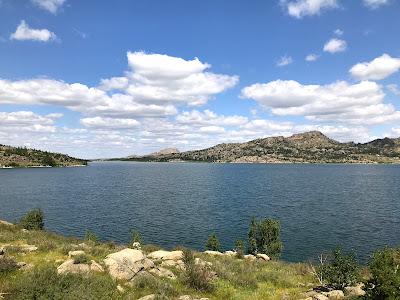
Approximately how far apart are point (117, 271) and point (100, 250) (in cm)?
767

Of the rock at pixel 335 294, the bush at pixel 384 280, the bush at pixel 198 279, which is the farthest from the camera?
the bush at pixel 198 279

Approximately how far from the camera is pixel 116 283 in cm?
2461

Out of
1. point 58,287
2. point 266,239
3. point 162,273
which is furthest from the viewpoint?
point 266,239

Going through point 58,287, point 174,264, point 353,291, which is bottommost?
point 353,291

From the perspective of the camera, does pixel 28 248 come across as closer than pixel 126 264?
No

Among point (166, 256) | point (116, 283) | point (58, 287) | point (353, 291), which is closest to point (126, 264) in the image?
point (116, 283)

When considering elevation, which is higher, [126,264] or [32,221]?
[126,264]

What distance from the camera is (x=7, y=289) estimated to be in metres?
20.9

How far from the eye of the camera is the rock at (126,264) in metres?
26.5

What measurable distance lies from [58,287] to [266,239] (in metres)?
50.6

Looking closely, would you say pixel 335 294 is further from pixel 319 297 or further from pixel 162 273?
pixel 162 273

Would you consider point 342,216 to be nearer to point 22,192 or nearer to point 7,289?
point 7,289

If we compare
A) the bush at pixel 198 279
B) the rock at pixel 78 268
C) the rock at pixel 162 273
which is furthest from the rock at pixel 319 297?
the rock at pixel 78 268

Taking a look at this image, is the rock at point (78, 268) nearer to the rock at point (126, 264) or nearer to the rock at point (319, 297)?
the rock at point (126, 264)
